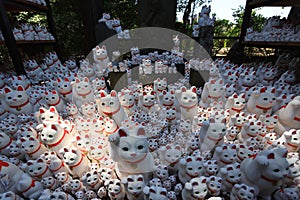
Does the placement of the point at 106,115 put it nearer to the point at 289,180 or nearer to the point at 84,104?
the point at 84,104

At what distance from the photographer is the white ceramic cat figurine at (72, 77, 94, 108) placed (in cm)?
253

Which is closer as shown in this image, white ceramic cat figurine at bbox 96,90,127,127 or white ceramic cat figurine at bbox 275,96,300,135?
white ceramic cat figurine at bbox 275,96,300,135

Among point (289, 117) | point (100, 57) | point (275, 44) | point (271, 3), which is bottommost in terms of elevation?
point (289, 117)

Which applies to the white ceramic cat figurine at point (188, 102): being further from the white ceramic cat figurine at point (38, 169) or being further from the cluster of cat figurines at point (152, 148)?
the white ceramic cat figurine at point (38, 169)

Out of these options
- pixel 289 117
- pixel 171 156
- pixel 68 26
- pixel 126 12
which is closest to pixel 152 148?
pixel 171 156

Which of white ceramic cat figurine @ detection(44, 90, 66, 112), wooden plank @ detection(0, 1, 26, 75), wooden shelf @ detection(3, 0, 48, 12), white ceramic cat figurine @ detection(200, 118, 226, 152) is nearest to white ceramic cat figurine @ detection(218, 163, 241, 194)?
white ceramic cat figurine @ detection(200, 118, 226, 152)

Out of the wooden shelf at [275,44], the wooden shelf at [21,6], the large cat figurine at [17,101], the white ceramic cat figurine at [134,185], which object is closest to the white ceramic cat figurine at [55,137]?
the white ceramic cat figurine at [134,185]

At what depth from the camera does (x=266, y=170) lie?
54.0 inches

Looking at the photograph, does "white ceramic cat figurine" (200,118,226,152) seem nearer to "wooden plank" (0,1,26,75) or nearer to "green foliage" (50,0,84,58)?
"wooden plank" (0,1,26,75)

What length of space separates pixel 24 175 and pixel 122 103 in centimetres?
125

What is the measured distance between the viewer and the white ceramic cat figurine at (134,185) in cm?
141

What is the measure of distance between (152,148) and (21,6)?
370cm

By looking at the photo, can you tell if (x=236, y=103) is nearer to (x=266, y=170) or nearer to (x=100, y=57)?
(x=266, y=170)

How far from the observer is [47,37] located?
4.54 metres
